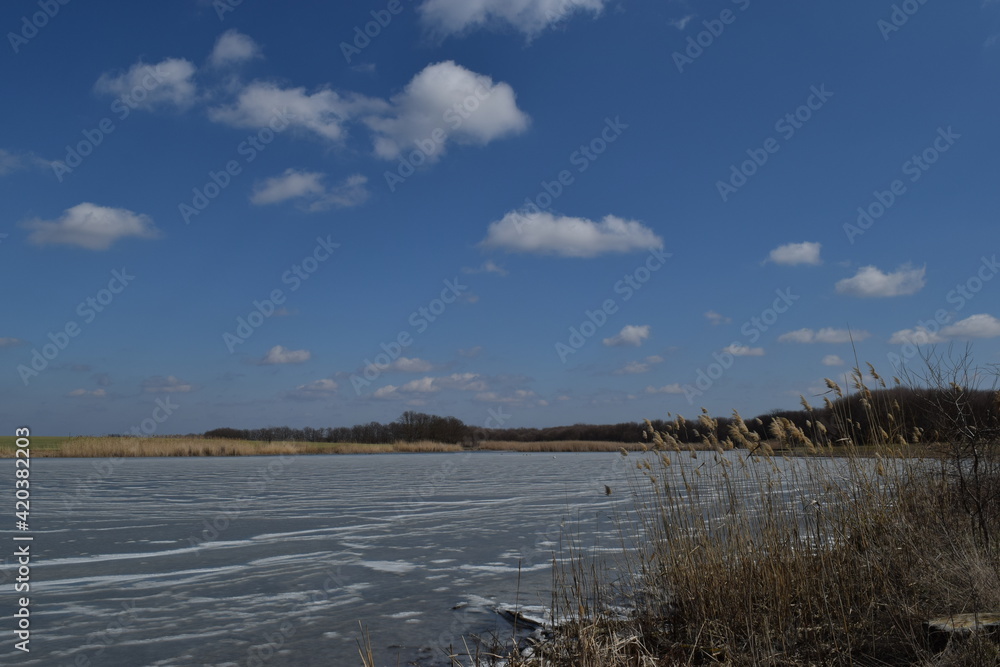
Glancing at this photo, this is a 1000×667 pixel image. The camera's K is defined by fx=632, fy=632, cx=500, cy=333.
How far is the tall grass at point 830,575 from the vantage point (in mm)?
3451

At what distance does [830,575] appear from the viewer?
13.4 feet

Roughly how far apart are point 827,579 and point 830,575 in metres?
0.12

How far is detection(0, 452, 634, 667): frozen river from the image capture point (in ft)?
13.4

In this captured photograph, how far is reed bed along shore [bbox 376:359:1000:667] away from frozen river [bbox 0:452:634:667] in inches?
25.4

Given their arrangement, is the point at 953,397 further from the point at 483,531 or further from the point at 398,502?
the point at 398,502

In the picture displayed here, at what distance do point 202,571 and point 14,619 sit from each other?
5.47 feet

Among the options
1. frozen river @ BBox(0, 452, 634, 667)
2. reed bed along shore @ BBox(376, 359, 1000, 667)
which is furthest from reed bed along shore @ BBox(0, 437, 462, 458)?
reed bed along shore @ BBox(376, 359, 1000, 667)

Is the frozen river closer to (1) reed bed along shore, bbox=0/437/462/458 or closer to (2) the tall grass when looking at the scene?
(2) the tall grass

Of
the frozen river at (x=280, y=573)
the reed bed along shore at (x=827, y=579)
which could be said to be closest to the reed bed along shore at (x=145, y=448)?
the frozen river at (x=280, y=573)

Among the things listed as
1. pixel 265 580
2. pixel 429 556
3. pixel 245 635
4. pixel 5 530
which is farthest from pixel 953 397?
pixel 5 530

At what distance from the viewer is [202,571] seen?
20.1 ft

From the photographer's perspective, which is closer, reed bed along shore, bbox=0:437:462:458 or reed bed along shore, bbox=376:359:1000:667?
reed bed along shore, bbox=376:359:1000:667

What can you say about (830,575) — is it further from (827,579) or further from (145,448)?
(145,448)

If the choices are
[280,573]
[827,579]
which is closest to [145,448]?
[280,573]
